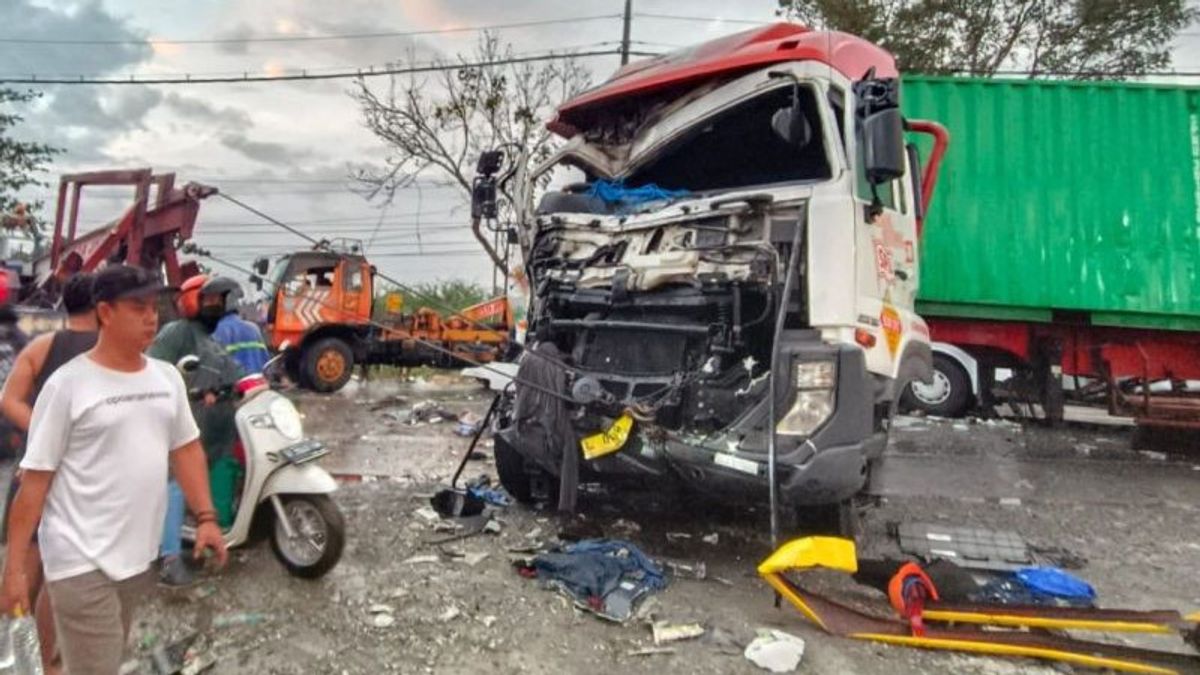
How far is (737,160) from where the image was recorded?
4785 millimetres

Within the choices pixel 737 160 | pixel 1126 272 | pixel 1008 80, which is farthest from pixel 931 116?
pixel 737 160

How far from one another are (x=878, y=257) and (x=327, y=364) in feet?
29.2

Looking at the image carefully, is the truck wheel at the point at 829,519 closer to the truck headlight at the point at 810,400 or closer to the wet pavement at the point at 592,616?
the wet pavement at the point at 592,616

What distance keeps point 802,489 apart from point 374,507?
2.67 m

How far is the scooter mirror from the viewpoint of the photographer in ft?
12.2

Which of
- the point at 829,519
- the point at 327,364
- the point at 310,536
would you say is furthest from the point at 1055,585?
the point at 327,364

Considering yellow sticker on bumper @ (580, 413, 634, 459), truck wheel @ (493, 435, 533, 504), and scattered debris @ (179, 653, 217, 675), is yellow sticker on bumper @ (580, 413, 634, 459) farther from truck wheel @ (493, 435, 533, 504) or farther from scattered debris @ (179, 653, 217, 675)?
scattered debris @ (179, 653, 217, 675)

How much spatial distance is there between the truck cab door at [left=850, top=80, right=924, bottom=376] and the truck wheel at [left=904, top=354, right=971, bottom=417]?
449 centimetres

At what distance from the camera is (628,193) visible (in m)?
4.82

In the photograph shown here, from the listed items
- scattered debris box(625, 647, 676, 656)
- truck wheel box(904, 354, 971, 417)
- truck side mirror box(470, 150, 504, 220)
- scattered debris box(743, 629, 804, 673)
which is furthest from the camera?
truck wheel box(904, 354, 971, 417)

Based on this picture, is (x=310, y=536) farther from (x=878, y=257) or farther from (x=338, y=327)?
(x=338, y=327)

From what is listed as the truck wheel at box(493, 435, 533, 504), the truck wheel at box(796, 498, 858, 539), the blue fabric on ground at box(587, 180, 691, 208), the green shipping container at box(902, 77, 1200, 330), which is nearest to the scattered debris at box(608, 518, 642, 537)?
the truck wheel at box(493, 435, 533, 504)

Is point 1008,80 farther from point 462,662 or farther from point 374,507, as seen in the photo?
point 462,662

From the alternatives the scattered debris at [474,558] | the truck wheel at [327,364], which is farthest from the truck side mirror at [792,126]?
the truck wheel at [327,364]
